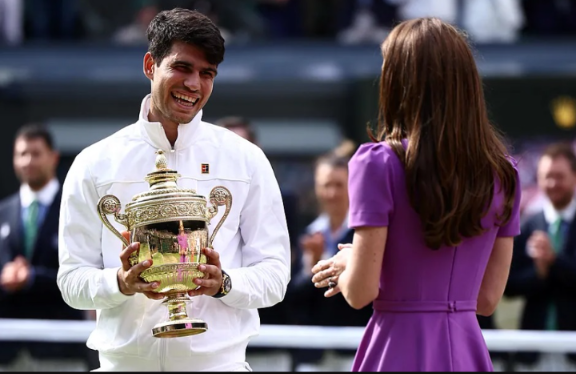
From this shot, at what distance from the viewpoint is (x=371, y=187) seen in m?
2.84

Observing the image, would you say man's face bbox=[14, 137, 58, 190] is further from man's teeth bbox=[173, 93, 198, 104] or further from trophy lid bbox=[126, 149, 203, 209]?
trophy lid bbox=[126, 149, 203, 209]

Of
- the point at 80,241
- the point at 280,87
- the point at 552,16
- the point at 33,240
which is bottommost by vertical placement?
the point at 80,241

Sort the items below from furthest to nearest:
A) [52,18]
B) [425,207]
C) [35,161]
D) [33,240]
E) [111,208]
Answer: [52,18], [35,161], [33,240], [111,208], [425,207]

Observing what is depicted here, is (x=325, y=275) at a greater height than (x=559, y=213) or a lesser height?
lesser

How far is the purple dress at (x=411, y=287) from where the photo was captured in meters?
2.86

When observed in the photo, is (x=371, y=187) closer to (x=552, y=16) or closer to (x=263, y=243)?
(x=263, y=243)

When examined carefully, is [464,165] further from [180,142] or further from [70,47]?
[70,47]

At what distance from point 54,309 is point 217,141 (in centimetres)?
345

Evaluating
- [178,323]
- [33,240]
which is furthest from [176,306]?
[33,240]

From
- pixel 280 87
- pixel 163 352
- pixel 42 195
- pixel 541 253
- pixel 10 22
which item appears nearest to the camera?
pixel 163 352

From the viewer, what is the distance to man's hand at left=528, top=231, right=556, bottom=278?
617 centimetres

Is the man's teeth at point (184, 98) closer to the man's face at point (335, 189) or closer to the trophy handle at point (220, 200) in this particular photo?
the trophy handle at point (220, 200)

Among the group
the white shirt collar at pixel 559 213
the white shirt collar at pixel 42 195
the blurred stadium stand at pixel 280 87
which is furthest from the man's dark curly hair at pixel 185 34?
the blurred stadium stand at pixel 280 87

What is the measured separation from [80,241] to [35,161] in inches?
145
